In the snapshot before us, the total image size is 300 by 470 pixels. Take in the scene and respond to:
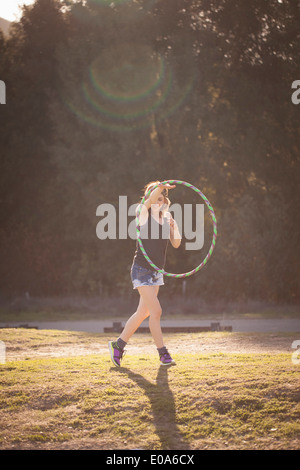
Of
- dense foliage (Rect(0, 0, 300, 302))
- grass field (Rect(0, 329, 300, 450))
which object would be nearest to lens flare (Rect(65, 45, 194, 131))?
dense foliage (Rect(0, 0, 300, 302))

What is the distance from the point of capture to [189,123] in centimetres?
2317

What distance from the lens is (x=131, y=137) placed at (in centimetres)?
2362

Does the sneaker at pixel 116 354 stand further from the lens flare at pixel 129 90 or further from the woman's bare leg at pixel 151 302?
the lens flare at pixel 129 90

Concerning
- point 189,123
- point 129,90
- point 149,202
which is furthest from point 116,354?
point 129,90

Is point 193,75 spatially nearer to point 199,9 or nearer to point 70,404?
point 199,9

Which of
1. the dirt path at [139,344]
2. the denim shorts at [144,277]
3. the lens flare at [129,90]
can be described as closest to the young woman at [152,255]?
the denim shorts at [144,277]

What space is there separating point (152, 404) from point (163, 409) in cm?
16

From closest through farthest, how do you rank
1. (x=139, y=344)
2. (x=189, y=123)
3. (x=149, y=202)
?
(x=149, y=202)
(x=139, y=344)
(x=189, y=123)

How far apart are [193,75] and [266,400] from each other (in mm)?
18493

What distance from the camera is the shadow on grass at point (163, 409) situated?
5.79 metres

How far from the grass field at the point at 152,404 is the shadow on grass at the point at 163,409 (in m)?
0.01

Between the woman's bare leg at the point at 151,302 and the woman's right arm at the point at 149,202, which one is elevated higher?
the woman's right arm at the point at 149,202

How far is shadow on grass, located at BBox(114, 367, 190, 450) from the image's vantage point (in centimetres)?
579

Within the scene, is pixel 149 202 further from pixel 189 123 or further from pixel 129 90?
pixel 129 90
